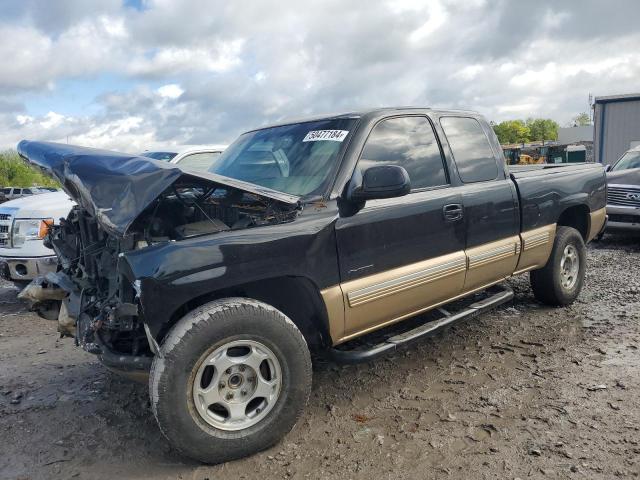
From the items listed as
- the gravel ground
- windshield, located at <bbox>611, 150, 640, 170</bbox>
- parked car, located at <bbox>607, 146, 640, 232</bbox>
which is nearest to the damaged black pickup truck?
the gravel ground

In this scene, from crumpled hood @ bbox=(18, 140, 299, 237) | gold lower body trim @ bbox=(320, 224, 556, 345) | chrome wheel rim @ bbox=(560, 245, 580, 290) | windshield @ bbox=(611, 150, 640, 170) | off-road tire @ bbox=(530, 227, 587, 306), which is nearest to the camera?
crumpled hood @ bbox=(18, 140, 299, 237)

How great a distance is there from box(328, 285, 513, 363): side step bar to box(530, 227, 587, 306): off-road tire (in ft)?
2.63

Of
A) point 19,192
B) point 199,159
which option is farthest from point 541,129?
point 199,159

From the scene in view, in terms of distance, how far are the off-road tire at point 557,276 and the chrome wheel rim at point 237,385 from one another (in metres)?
3.28

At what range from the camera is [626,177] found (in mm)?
9289

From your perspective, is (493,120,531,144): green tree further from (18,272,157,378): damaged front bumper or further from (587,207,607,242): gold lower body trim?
(18,272,157,378): damaged front bumper

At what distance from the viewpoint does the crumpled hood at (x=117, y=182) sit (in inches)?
107

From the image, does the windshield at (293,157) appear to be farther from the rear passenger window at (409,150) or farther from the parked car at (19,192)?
the parked car at (19,192)

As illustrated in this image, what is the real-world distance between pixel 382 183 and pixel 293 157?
2.78 ft

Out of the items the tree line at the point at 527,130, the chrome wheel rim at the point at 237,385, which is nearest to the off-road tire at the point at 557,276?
the chrome wheel rim at the point at 237,385

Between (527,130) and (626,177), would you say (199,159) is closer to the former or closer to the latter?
(626,177)

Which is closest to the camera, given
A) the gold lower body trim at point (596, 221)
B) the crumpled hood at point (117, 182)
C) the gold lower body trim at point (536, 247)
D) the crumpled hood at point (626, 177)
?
the crumpled hood at point (117, 182)

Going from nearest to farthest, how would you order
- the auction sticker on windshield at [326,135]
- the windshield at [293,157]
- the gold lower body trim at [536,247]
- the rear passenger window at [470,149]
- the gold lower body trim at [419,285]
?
1. the gold lower body trim at [419,285]
2. the windshield at [293,157]
3. the auction sticker on windshield at [326,135]
4. the rear passenger window at [470,149]
5. the gold lower body trim at [536,247]

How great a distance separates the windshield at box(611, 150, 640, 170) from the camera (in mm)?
10359
